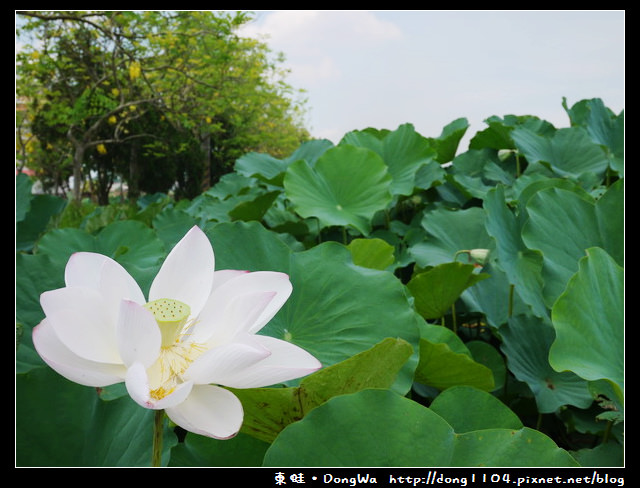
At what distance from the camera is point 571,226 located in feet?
2.67

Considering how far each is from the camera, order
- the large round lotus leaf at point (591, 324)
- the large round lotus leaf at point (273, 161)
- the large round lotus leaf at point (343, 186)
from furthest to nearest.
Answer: the large round lotus leaf at point (273, 161)
the large round lotus leaf at point (343, 186)
the large round lotus leaf at point (591, 324)

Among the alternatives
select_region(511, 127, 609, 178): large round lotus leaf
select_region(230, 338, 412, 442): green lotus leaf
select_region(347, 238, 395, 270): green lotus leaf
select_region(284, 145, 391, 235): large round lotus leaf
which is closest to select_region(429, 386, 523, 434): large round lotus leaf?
select_region(230, 338, 412, 442): green lotus leaf

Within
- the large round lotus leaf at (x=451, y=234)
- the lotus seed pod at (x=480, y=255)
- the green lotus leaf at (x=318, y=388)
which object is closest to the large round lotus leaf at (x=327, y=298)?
the green lotus leaf at (x=318, y=388)

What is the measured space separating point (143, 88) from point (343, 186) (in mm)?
7795

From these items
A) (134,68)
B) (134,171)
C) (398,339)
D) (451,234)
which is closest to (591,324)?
(398,339)

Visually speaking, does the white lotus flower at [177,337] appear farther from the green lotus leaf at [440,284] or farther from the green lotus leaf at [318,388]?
the green lotus leaf at [440,284]

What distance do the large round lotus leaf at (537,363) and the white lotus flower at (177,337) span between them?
0.57 meters

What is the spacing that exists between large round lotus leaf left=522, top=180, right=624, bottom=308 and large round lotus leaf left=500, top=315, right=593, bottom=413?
0.13 metres

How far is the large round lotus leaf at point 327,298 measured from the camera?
0.59 m

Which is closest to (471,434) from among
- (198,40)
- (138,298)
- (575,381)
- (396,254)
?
(138,298)

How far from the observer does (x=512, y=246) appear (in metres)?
0.94

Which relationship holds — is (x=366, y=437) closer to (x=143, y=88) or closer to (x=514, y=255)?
(x=514, y=255)

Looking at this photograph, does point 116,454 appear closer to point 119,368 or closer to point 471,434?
point 119,368
